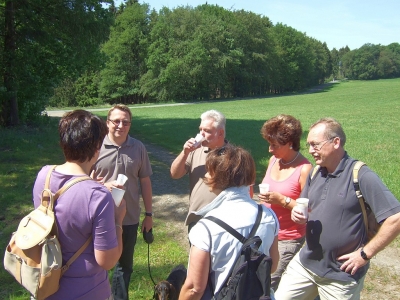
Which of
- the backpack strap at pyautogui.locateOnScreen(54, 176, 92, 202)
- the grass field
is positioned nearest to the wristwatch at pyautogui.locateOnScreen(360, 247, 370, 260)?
the backpack strap at pyautogui.locateOnScreen(54, 176, 92, 202)

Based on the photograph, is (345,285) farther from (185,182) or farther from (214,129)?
(185,182)

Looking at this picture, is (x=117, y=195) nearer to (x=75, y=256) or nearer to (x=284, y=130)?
(x=75, y=256)

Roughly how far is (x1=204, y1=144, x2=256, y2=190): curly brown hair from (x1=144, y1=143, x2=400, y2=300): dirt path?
9.34 ft

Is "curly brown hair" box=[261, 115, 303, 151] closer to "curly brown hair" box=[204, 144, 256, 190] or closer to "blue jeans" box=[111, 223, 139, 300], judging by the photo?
"curly brown hair" box=[204, 144, 256, 190]

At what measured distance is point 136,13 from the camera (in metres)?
61.7

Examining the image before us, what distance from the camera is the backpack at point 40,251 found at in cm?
200

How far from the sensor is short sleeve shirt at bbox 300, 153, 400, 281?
2.51m

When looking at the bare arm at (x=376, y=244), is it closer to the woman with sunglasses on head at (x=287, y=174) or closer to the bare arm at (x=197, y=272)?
the woman with sunglasses on head at (x=287, y=174)

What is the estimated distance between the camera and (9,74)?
48.7 feet

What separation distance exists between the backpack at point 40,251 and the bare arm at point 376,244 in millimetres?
1785

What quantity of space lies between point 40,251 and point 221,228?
3.13 feet

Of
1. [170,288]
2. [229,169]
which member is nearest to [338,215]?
[229,169]

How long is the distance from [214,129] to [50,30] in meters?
14.4

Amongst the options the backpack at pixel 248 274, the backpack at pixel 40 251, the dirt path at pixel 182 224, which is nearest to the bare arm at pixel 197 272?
the backpack at pixel 248 274
